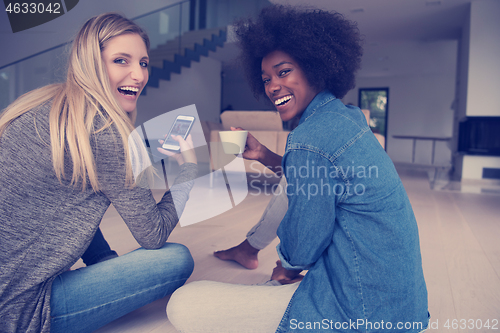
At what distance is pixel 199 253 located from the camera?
1655 millimetres

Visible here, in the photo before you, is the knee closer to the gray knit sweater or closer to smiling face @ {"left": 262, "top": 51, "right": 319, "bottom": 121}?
the gray knit sweater

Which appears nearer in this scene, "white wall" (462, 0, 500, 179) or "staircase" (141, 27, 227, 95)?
"white wall" (462, 0, 500, 179)

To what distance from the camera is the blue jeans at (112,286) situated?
745mm

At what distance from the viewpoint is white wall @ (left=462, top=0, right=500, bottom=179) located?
5059mm

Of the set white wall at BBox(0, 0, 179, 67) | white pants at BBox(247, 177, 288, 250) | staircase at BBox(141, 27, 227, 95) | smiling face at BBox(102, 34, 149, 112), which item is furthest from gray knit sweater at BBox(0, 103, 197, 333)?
staircase at BBox(141, 27, 227, 95)

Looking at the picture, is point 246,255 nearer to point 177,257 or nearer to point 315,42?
point 177,257

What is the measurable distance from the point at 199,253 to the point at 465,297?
1.13 meters

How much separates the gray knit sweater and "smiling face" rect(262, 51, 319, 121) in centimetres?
39

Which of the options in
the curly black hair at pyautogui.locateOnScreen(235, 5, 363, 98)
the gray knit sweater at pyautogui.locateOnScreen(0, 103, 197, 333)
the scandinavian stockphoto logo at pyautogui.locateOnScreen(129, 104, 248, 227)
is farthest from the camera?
the scandinavian stockphoto logo at pyautogui.locateOnScreen(129, 104, 248, 227)

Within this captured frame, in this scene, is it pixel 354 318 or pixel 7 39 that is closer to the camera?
pixel 354 318

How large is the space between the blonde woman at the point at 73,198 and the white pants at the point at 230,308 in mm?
162

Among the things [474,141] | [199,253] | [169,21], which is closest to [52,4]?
[169,21]

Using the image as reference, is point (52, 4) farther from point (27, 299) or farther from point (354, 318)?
point (354, 318)

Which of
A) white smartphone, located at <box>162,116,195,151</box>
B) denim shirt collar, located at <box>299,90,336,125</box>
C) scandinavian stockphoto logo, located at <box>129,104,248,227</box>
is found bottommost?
scandinavian stockphoto logo, located at <box>129,104,248,227</box>
